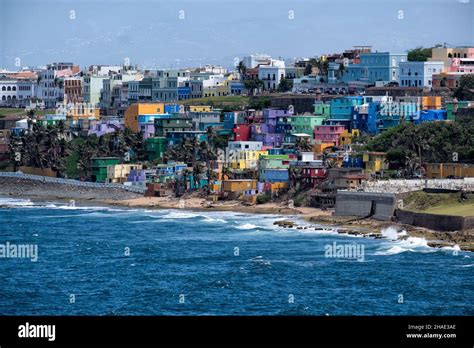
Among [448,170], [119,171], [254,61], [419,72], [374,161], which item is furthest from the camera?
[254,61]

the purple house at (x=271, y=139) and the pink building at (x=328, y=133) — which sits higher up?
the pink building at (x=328, y=133)

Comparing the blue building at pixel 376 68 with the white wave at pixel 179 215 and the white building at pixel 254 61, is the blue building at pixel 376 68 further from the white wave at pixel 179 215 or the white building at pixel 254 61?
the white wave at pixel 179 215

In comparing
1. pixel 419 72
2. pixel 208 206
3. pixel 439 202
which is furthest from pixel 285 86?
pixel 439 202

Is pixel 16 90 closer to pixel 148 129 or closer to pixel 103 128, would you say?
pixel 103 128

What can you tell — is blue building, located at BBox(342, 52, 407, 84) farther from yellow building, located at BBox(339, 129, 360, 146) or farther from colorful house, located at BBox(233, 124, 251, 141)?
yellow building, located at BBox(339, 129, 360, 146)

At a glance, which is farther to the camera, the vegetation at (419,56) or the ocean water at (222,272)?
the vegetation at (419,56)

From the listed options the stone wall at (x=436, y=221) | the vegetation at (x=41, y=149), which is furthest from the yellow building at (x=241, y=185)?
the vegetation at (x=41, y=149)
